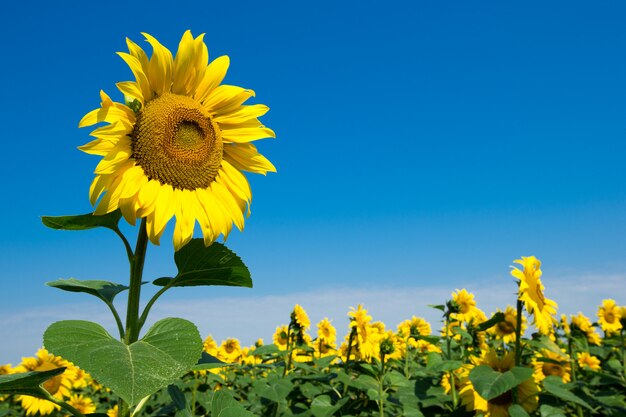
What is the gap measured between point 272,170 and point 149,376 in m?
1.01

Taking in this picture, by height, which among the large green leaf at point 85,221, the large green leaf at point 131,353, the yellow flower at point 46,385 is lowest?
the yellow flower at point 46,385

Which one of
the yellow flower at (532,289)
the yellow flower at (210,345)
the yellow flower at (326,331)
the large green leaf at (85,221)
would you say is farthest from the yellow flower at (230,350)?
the large green leaf at (85,221)

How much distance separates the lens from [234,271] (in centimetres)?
212

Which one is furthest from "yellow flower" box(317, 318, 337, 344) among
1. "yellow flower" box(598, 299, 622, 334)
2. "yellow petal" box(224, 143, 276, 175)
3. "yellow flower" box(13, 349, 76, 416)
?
"yellow petal" box(224, 143, 276, 175)

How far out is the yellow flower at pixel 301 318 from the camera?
21.7ft

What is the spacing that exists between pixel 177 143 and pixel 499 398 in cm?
299

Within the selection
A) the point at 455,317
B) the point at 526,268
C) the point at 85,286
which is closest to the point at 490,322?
the point at 526,268

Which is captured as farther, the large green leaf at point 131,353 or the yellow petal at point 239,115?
the yellow petal at point 239,115

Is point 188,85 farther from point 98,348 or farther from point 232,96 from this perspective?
point 98,348

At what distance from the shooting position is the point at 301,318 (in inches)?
261

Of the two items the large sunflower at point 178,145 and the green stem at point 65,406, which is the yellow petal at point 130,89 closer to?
the large sunflower at point 178,145

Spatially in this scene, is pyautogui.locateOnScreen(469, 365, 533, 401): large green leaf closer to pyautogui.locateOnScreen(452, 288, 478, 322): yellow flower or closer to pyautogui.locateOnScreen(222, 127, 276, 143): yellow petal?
pyautogui.locateOnScreen(222, 127, 276, 143): yellow petal

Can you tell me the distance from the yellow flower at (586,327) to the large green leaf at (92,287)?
750 cm

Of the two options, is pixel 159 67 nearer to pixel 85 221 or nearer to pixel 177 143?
pixel 177 143
